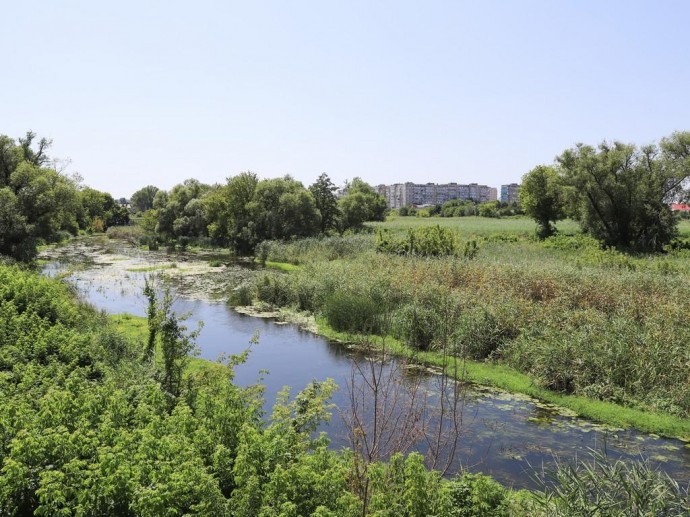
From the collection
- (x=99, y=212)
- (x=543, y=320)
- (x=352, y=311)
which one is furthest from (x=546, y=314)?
(x=99, y=212)

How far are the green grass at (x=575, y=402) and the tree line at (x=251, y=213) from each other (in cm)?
3531

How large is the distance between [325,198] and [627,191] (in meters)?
31.6

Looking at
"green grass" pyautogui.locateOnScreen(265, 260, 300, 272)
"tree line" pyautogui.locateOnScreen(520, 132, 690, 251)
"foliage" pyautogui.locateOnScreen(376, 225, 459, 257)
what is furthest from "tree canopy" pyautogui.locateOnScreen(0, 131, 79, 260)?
"tree line" pyautogui.locateOnScreen(520, 132, 690, 251)

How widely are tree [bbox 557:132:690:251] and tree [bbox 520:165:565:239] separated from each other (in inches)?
319

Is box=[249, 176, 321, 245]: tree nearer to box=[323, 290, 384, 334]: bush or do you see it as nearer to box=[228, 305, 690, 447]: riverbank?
box=[323, 290, 384, 334]: bush

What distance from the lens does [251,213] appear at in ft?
180

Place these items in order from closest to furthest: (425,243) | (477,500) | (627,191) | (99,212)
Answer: (477,500), (425,243), (627,191), (99,212)

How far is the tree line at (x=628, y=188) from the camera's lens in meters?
39.2

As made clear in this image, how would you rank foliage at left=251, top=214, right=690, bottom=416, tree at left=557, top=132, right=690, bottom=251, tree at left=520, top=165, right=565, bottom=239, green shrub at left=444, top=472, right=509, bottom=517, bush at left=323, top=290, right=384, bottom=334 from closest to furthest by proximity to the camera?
1. green shrub at left=444, top=472, right=509, bottom=517
2. foliage at left=251, top=214, right=690, bottom=416
3. bush at left=323, top=290, right=384, bottom=334
4. tree at left=557, top=132, right=690, bottom=251
5. tree at left=520, top=165, right=565, bottom=239

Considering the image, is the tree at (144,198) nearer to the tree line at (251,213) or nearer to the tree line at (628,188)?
the tree line at (251,213)

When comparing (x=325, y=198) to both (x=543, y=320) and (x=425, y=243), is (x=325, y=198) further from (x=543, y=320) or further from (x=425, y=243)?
(x=543, y=320)

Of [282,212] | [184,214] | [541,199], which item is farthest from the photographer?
[184,214]

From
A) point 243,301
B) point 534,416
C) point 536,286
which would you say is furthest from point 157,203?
point 534,416

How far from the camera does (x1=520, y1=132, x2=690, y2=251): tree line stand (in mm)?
39250
